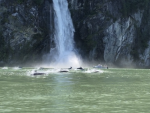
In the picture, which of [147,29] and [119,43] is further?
[147,29]

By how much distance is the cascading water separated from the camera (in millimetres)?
127875

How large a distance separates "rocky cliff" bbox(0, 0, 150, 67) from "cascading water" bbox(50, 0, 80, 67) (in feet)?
6.37

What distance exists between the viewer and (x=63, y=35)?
443 ft

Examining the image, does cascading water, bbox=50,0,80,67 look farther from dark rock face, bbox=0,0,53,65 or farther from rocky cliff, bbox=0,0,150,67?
dark rock face, bbox=0,0,53,65

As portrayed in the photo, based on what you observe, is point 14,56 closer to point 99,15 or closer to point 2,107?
point 99,15

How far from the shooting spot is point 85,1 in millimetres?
134625

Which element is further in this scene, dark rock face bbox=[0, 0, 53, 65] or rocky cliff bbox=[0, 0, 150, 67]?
rocky cliff bbox=[0, 0, 150, 67]

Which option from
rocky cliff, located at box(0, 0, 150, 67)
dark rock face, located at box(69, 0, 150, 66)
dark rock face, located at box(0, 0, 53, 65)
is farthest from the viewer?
dark rock face, located at box(69, 0, 150, 66)

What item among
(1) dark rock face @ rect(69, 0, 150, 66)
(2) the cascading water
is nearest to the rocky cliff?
(1) dark rock face @ rect(69, 0, 150, 66)

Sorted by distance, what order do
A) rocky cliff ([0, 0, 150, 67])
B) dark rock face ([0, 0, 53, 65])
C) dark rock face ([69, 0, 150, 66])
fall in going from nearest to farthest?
dark rock face ([0, 0, 53, 65])
rocky cliff ([0, 0, 150, 67])
dark rock face ([69, 0, 150, 66])

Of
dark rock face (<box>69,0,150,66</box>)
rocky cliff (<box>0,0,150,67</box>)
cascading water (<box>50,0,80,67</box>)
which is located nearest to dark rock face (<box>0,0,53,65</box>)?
rocky cliff (<box>0,0,150,67</box>)

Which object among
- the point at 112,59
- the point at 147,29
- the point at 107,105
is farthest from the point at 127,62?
the point at 107,105

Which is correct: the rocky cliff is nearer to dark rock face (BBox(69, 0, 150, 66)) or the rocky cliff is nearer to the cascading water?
dark rock face (BBox(69, 0, 150, 66))

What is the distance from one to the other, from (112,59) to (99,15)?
54.4 feet
